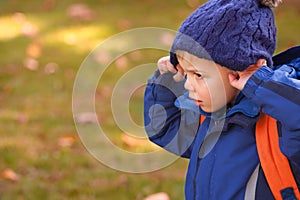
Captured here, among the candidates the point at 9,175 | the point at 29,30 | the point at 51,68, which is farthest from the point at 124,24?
the point at 9,175

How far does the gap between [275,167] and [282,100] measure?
0.59ft

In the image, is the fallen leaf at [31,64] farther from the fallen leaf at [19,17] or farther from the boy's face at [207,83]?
the boy's face at [207,83]

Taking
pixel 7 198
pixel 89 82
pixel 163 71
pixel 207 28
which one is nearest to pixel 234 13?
pixel 207 28

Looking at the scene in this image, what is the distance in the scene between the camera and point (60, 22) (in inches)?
249

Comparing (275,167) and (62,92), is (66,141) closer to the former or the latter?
(62,92)

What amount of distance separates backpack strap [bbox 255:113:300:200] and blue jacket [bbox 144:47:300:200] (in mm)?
20

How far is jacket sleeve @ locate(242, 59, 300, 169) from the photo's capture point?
4.63 ft

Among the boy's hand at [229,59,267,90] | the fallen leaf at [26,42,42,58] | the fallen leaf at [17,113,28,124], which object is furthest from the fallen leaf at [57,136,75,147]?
the boy's hand at [229,59,267,90]

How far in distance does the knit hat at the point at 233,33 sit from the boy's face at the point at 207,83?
3 centimetres

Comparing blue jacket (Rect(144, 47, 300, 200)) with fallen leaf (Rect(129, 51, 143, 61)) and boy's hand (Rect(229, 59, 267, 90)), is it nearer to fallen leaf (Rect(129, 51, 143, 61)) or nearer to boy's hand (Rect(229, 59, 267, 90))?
boy's hand (Rect(229, 59, 267, 90))

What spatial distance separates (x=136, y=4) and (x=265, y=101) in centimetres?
581

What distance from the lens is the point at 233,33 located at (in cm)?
148

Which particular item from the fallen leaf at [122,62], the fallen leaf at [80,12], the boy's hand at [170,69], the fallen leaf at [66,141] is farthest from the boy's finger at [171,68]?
the fallen leaf at [80,12]

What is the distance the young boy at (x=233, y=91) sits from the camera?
1446mm
